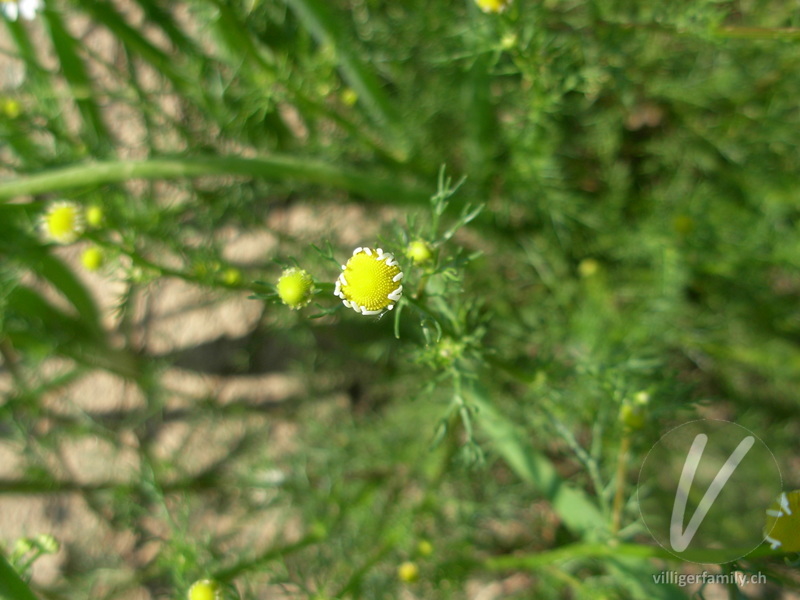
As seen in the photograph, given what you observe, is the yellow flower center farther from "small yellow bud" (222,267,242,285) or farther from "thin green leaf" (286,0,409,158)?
"thin green leaf" (286,0,409,158)

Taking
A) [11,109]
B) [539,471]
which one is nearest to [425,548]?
[539,471]

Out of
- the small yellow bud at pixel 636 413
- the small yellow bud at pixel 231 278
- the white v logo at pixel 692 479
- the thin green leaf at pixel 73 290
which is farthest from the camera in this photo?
the thin green leaf at pixel 73 290

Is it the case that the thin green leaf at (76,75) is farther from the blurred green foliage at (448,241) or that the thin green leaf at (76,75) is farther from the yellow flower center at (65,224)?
the yellow flower center at (65,224)

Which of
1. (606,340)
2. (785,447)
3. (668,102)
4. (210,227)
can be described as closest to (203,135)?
(210,227)

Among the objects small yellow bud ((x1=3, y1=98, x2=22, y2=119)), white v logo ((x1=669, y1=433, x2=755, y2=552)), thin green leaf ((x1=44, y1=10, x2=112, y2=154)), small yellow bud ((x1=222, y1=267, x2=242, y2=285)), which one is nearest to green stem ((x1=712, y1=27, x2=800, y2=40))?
white v logo ((x1=669, y1=433, x2=755, y2=552))

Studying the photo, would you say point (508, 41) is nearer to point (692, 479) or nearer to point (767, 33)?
point (767, 33)

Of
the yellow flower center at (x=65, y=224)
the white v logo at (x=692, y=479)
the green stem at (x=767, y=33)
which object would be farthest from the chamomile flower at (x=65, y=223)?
the white v logo at (x=692, y=479)

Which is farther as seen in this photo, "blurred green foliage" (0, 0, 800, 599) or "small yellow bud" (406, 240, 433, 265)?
"blurred green foliage" (0, 0, 800, 599)
